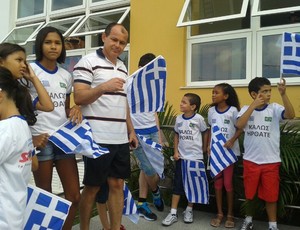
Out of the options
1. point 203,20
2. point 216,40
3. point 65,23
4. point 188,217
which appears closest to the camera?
point 188,217

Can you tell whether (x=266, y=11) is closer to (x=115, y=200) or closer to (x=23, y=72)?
(x=115, y=200)

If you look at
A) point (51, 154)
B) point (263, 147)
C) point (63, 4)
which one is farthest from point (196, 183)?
point (63, 4)

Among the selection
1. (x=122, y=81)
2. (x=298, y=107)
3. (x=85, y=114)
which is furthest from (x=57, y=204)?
(x=298, y=107)

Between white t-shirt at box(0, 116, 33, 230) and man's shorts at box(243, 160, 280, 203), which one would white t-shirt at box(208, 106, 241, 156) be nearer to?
man's shorts at box(243, 160, 280, 203)

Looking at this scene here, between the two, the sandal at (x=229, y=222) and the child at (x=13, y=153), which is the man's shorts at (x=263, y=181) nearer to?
the sandal at (x=229, y=222)

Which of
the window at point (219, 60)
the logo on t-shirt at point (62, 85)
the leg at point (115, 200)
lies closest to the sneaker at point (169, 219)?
the leg at point (115, 200)

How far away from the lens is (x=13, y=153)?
6.61 ft

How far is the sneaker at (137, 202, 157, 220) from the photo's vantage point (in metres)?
3.88

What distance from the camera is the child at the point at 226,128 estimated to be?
3719 millimetres

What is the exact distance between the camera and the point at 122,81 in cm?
271

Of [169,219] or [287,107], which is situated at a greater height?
[287,107]

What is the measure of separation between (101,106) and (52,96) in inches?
14.8

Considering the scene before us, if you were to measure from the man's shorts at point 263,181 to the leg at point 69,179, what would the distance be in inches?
66.5

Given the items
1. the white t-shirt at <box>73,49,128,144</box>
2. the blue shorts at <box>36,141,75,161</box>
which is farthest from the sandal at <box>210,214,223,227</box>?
the blue shorts at <box>36,141,75,161</box>
